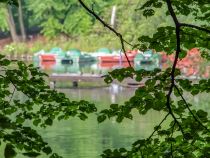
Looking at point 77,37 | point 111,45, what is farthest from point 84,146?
point 77,37

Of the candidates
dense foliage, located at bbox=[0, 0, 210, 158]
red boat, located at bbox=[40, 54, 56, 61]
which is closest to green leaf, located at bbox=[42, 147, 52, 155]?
dense foliage, located at bbox=[0, 0, 210, 158]

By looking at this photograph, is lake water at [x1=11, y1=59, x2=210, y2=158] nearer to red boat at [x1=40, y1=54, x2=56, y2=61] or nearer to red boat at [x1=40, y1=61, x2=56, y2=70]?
red boat at [x1=40, y1=61, x2=56, y2=70]

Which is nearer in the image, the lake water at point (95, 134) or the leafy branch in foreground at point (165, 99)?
the leafy branch in foreground at point (165, 99)

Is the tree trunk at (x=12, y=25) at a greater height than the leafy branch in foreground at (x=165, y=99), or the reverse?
the tree trunk at (x=12, y=25)

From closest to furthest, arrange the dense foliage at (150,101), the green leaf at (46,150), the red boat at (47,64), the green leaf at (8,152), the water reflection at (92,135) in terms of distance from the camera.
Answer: the green leaf at (8,152) < the green leaf at (46,150) < the dense foliage at (150,101) < the water reflection at (92,135) < the red boat at (47,64)

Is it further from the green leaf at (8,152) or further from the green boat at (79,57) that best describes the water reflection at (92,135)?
the green boat at (79,57)

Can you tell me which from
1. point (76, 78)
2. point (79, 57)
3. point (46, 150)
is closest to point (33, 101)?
point (46, 150)

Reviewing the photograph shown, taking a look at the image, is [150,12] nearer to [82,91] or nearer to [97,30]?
[82,91]

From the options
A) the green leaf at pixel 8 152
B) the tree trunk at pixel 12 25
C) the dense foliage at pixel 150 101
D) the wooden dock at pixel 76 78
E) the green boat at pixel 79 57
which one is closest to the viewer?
the green leaf at pixel 8 152

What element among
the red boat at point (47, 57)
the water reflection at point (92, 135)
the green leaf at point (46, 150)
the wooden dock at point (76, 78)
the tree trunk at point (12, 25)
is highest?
the tree trunk at point (12, 25)

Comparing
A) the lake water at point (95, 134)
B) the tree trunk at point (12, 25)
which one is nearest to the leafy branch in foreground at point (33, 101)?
the lake water at point (95, 134)

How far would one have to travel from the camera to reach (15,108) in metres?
3.19

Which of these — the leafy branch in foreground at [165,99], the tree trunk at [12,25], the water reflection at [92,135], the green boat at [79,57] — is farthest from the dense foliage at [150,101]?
the tree trunk at [12,25]

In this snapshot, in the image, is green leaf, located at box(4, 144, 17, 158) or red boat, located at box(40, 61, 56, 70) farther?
red boat, located at box(40, 61, 56, 70)
